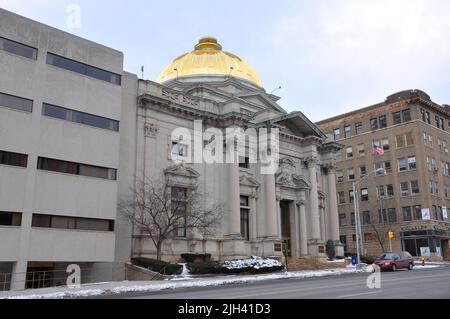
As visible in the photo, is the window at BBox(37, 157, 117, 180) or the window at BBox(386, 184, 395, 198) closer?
the window at BBox(37, 157, 117, 180)

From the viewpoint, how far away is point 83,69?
113 ft

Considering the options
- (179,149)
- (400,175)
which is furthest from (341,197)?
(179,149)

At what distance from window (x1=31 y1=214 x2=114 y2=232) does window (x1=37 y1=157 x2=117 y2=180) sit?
3106 millimetres

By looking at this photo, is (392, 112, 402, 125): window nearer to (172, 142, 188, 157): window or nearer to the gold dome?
the gold dome

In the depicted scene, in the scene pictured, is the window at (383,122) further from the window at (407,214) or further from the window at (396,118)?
the window at (407,214)

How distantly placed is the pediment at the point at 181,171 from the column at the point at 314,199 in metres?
15.6

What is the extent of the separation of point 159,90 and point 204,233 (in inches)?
508

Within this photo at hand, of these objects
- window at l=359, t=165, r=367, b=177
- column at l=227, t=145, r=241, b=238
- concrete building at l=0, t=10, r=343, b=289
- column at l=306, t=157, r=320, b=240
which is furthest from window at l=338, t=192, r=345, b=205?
column at l=227, t=145, r=241, b=238

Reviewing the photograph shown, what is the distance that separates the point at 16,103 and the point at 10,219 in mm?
7462

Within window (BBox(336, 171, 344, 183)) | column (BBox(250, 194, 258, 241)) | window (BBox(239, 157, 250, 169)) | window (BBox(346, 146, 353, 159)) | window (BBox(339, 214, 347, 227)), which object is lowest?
column (BBox(250, 194, 258, 241))

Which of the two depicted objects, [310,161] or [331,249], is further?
[331,249]

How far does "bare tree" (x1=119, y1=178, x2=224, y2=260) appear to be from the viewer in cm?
3525

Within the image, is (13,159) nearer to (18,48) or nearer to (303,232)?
(18,48)
